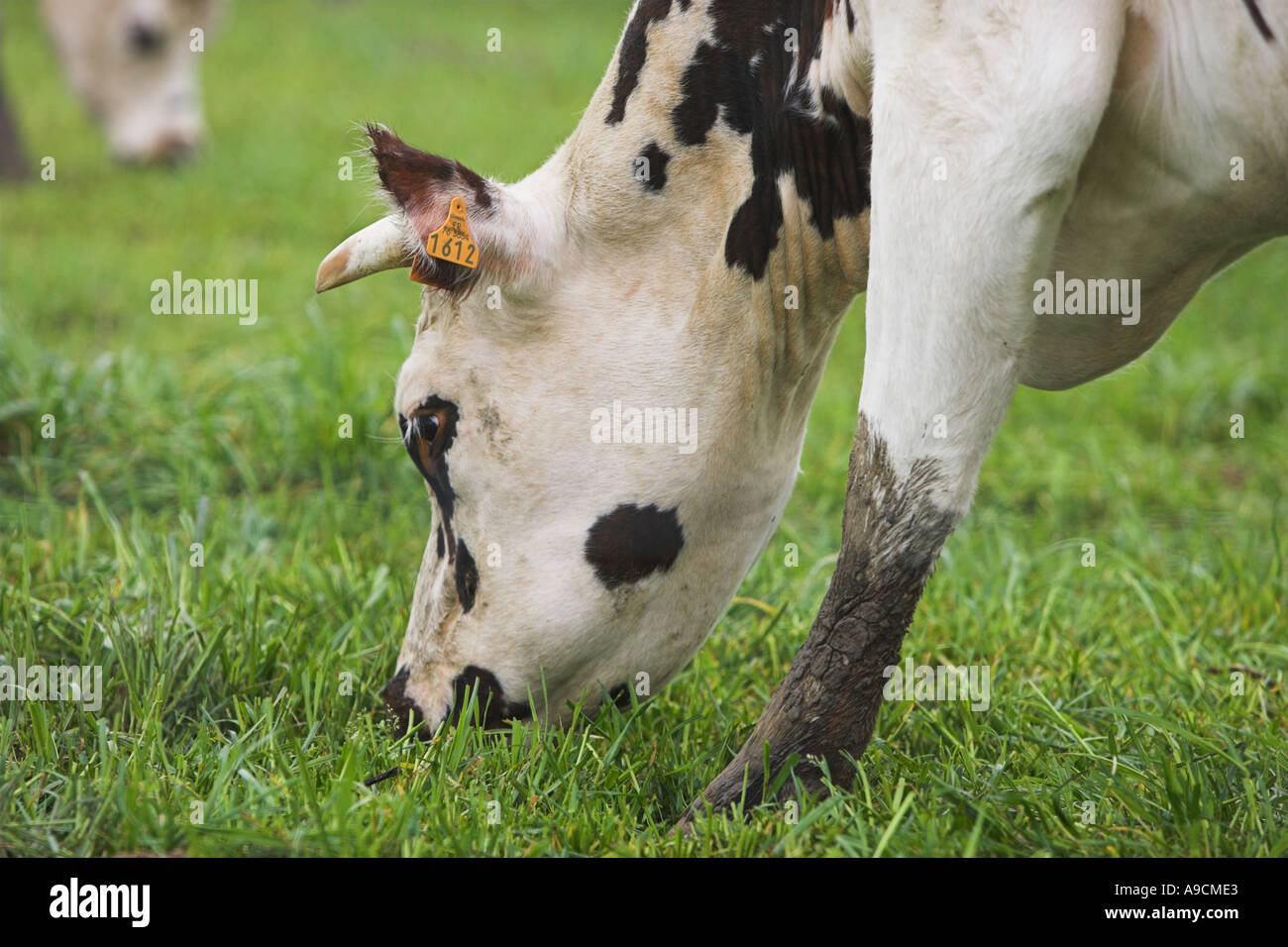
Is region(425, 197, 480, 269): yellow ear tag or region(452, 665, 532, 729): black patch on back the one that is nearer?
region(425, 197, 480, 269): yellow ear tag

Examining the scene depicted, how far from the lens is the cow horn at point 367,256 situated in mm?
2445

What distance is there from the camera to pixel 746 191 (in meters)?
2.43

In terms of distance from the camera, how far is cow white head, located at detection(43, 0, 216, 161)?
10125mm

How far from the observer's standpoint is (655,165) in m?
2.45

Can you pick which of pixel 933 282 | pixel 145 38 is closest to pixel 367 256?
pixel 933 282

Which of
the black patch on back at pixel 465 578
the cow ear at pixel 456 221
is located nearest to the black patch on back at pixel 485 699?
the black patch on back at pixel 465 578

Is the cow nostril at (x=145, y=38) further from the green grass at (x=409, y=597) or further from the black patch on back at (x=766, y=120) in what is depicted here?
the black patch on back at (x=766, y=120)

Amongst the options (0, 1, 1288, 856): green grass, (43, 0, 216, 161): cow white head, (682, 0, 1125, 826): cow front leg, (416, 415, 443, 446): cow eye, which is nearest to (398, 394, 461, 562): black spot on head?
(416, 415, 443, 446): cow eye

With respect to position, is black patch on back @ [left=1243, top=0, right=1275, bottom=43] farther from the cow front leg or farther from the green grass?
the green grass

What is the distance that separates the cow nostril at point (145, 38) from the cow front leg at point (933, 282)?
953cm

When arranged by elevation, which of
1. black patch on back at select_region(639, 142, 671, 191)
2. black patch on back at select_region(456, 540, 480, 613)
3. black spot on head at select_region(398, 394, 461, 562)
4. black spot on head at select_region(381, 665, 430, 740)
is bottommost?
black spot on head at select_region(381, 665, 430, 740)
